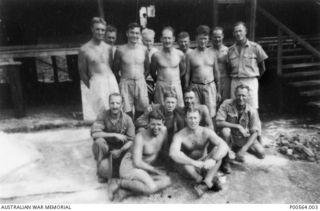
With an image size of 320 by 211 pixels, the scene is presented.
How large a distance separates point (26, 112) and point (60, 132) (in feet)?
5.08

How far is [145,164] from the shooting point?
3939mm

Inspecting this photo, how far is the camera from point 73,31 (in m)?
8.48

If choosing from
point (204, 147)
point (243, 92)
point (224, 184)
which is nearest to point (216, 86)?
point (243, 92)

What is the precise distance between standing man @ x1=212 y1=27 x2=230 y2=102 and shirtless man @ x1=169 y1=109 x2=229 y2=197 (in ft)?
4.21

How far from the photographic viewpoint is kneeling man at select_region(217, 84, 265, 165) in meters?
4.57

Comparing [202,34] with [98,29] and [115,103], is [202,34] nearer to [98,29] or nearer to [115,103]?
[98,29]

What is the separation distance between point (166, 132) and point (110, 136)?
0.68 metres

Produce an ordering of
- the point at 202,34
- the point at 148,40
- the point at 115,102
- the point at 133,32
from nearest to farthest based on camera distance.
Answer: the point at 115,102
the point at 133,32
the point at 202,34
the point at 148,40

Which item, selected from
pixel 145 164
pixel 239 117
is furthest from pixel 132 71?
pixel 239 117

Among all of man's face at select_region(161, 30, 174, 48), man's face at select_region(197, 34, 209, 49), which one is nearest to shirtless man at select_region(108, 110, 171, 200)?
man's face at select_region(161, 30, 174, 48)

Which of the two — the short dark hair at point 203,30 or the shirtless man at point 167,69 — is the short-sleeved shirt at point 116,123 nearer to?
the shirtless man at point 167,69

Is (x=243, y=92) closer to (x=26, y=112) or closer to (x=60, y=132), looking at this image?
(x=60, y=132)

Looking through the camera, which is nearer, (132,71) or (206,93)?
(132,71)

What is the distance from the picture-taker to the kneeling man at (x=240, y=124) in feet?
15.0
